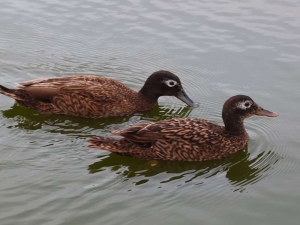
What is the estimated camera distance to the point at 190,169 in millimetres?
7547

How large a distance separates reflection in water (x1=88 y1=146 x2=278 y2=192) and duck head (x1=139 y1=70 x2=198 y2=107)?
1.94 meters

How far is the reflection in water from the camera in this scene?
7312 millimetres

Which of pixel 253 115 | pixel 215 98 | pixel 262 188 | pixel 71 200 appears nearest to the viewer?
pixel 71 200

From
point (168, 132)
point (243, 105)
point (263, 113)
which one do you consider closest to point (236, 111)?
point (243, 105)

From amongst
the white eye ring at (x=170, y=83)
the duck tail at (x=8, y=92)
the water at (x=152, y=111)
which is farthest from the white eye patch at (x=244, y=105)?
the duck tail at (x=8, y=92)

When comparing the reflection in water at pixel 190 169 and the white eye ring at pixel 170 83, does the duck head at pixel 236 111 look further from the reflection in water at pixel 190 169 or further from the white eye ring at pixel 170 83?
the white eye ring at pixel 170 83

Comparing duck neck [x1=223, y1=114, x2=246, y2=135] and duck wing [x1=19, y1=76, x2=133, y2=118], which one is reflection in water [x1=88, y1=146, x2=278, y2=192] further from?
duck wing [x1=19, y1=76, x2=133, y2=118]

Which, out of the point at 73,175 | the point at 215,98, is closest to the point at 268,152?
the point at 215,98

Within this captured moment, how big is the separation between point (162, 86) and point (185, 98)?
417 millimetres

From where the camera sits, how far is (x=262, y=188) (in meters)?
7.14

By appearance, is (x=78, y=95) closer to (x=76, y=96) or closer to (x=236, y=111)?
(x=76, y=96)

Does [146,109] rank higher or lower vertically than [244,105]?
lower

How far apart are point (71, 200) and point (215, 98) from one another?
3756mm

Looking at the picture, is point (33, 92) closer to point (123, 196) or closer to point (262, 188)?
point (123, 196)
